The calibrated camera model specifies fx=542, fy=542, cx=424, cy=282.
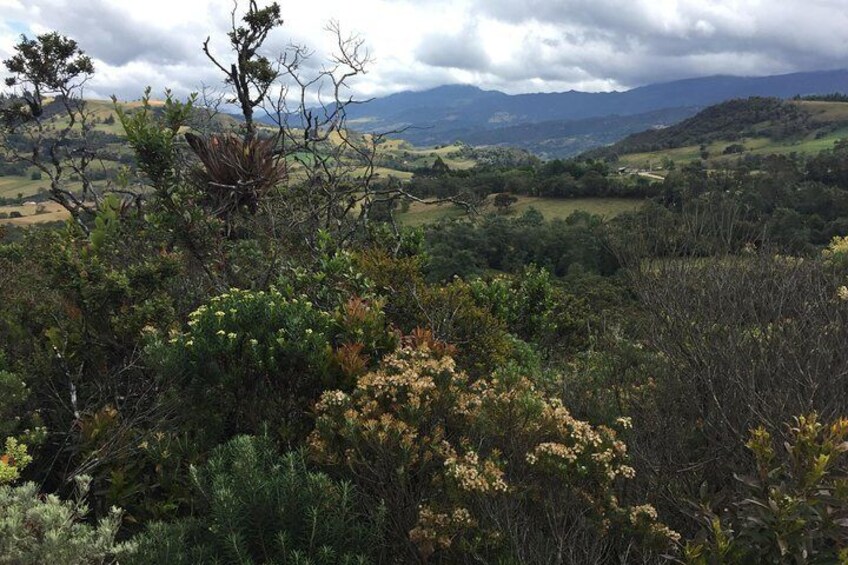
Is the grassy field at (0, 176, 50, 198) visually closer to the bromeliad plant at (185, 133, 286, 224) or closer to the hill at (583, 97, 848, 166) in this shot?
the bromeliad plant at (185, 133, 286, 224)

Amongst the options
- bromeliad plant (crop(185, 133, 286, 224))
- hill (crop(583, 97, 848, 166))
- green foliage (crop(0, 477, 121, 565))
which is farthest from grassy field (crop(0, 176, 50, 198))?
hill (crop(583, 97, 848, 166))

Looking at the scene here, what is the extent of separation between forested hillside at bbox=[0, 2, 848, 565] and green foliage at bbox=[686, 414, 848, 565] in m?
0.01

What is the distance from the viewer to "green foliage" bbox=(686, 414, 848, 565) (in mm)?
2383

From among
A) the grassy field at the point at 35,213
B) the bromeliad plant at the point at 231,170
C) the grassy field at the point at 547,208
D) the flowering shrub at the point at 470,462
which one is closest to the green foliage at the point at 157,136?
the bromeliad plant at the point at 231,170

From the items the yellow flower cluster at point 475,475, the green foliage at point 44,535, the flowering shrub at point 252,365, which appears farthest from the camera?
the flowering shrub at point 252,365

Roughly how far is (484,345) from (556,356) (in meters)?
4.68

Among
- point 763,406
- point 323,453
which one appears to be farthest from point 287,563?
point 763,406

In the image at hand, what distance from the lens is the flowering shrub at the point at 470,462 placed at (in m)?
2.92

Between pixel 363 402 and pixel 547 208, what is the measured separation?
78.1 m

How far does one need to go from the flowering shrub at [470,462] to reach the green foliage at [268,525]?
0.28 m

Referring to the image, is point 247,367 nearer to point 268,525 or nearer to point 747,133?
point 268,525

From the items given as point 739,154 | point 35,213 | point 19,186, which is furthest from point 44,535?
point 739,154

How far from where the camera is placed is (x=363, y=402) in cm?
357

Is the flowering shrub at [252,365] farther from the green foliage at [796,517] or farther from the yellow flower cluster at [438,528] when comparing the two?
the green foliage at [796,517]
